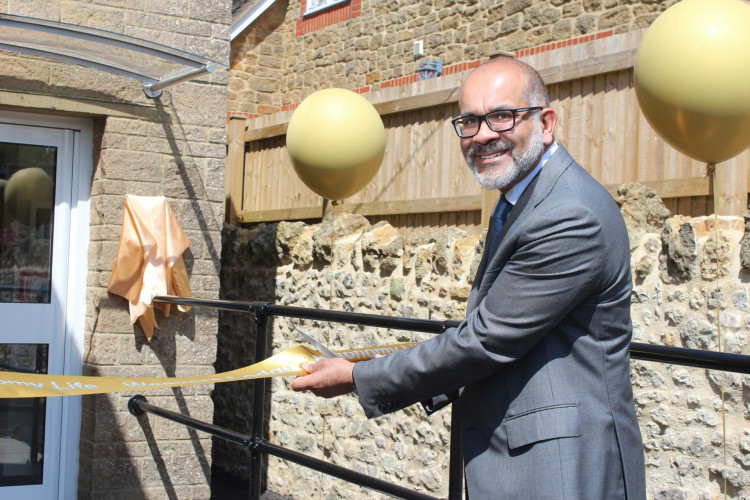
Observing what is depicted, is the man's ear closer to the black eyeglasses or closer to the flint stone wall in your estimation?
the black eyeglasses

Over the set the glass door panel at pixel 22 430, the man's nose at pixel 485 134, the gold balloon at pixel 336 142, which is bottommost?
the glass door panel at pixel 22 430

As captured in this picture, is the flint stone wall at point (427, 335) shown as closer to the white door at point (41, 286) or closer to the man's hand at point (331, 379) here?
the white door at point (41, 286)

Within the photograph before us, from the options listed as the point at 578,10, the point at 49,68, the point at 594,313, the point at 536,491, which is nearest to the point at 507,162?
the point at 594,313

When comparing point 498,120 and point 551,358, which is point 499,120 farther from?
point 551,358

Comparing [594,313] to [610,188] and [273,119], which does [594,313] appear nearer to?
[610,188]

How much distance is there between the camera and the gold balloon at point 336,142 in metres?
6.02

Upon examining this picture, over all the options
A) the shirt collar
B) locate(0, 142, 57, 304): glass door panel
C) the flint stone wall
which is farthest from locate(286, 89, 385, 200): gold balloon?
the shirt collar

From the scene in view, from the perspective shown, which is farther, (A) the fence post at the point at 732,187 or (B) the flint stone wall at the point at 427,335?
(A) the fence post at the point at 732,187

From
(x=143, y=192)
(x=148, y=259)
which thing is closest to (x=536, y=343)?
(x=148, y=259)

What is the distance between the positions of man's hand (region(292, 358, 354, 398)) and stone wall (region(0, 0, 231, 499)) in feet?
10.2

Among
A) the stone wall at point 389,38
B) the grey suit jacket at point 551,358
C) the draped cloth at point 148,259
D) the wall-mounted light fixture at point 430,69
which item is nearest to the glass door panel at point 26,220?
the draped cloth at point 148,259

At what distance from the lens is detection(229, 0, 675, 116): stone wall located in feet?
36.9

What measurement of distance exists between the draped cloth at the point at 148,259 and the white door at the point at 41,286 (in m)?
0.37

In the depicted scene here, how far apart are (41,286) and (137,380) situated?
2.75 m
